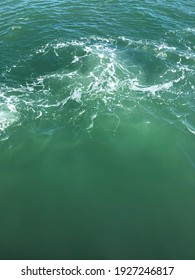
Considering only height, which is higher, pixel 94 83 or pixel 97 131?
pixel 94 83

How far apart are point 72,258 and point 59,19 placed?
59556 mm

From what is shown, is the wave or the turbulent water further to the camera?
the wave

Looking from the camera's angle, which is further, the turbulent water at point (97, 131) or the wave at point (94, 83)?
the wave at point (94, 83)

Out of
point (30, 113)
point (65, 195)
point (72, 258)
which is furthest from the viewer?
point (30, 113)

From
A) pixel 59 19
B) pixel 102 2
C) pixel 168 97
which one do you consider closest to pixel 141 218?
pixel 168 97

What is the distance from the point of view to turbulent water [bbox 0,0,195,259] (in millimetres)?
43344

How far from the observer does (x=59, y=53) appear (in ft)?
228

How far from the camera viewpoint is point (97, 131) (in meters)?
55.7

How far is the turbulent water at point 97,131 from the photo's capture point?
43344 millimetres

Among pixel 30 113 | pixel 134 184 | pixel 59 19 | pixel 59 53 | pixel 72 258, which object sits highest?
pixel 59 19

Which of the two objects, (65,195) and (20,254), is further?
(65,195)

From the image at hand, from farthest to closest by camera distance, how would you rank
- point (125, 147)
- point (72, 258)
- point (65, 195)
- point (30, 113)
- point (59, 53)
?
point (59, 53)
point (30, 113)
point (125, 147)
point (65, 195)
point (72, 258)

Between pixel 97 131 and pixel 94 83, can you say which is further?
pixel 94 83

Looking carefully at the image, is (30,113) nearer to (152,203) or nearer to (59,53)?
(59,53)
